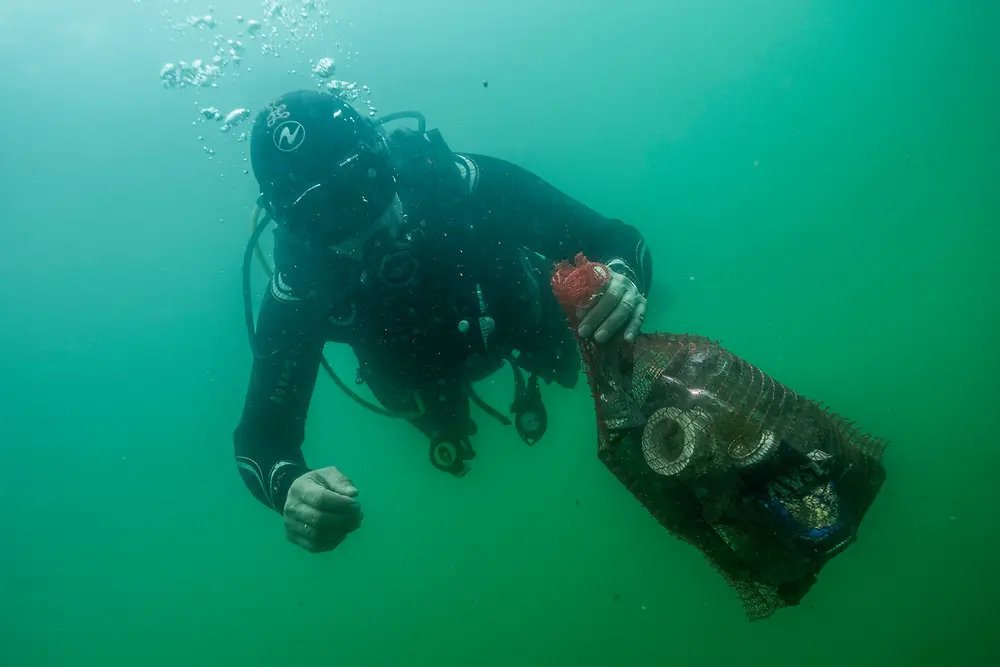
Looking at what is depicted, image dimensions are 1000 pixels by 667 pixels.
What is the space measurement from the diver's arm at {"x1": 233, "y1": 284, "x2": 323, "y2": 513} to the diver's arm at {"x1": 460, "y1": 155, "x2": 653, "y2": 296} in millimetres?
1748

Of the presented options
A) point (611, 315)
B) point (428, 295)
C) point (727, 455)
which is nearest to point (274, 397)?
point (428, 295)

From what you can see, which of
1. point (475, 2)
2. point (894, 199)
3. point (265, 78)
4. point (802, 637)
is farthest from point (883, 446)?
point (894, 199)

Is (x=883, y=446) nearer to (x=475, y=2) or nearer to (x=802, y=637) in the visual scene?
(x=802, y=637)

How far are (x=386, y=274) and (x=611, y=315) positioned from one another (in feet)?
6.24

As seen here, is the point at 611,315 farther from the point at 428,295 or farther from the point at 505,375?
the point at 505,375

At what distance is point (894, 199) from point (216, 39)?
36.2 m

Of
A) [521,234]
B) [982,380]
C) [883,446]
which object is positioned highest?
[883,446]

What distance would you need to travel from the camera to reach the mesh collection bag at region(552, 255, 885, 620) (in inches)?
79.0

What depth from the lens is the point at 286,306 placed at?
151 inches

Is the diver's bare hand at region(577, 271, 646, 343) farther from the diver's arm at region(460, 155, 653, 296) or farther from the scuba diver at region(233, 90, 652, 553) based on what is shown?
the diver's arm at region(460, 155, 653, 296)

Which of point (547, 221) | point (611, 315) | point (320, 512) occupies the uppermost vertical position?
point (611, 315)

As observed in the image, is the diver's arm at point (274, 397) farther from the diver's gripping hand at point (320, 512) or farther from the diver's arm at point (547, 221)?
the diver's arm at point (547, 221)

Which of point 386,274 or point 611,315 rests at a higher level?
point 611,315

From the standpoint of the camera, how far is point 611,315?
2273 mm
